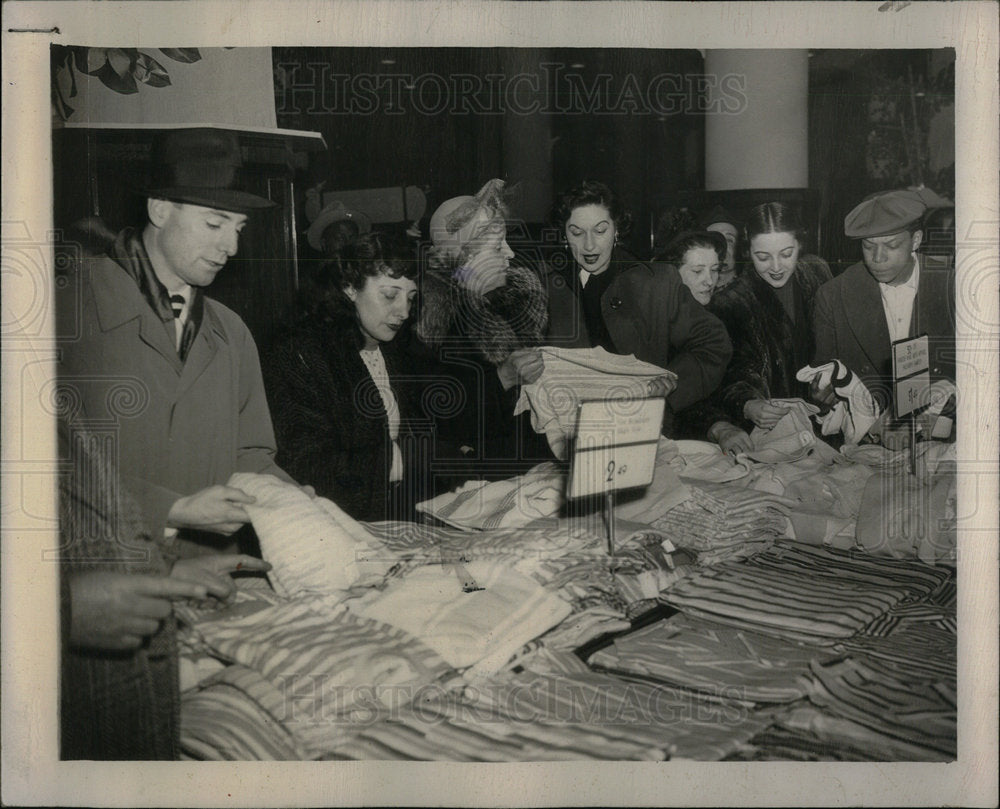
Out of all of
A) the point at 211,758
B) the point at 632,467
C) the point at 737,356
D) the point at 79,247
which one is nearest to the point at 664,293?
the point at 737,356

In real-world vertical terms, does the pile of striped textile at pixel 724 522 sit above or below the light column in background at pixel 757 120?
below

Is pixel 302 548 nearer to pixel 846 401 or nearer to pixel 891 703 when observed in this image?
pixel 846 401

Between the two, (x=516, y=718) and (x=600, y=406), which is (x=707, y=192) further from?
(x=516, y=718)

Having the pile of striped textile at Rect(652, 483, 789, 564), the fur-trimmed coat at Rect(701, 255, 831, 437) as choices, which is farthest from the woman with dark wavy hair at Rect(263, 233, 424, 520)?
the fur-trimmed coat at Rect(701, 255, 831, 437)

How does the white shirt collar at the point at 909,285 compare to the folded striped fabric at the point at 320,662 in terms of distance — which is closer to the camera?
the folded striped fabric at the point at 320,662

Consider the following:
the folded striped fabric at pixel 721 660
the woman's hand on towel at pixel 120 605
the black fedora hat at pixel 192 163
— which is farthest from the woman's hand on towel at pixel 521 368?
the woman's hand on towel at pixel 120 605

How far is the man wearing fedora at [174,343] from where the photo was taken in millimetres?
2938

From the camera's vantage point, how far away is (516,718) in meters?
2.97

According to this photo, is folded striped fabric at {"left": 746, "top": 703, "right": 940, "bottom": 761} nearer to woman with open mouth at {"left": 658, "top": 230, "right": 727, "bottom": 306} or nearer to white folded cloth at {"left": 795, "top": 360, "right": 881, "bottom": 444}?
white folded cloth at {"left": 795, "top": 360, "right": 881, "bottom": 444}

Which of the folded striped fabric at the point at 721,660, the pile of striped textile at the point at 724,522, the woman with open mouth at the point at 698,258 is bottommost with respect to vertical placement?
the folded striped fabric at the point at 721,660

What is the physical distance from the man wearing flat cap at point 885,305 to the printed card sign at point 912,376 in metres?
0.02

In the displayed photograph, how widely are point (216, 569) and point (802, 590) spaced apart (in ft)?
6.10

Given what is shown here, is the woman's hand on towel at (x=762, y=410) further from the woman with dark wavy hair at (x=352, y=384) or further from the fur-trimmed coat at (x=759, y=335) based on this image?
the woman with dark wavy hair at (x=352, y=384)

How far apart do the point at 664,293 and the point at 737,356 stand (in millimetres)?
317
